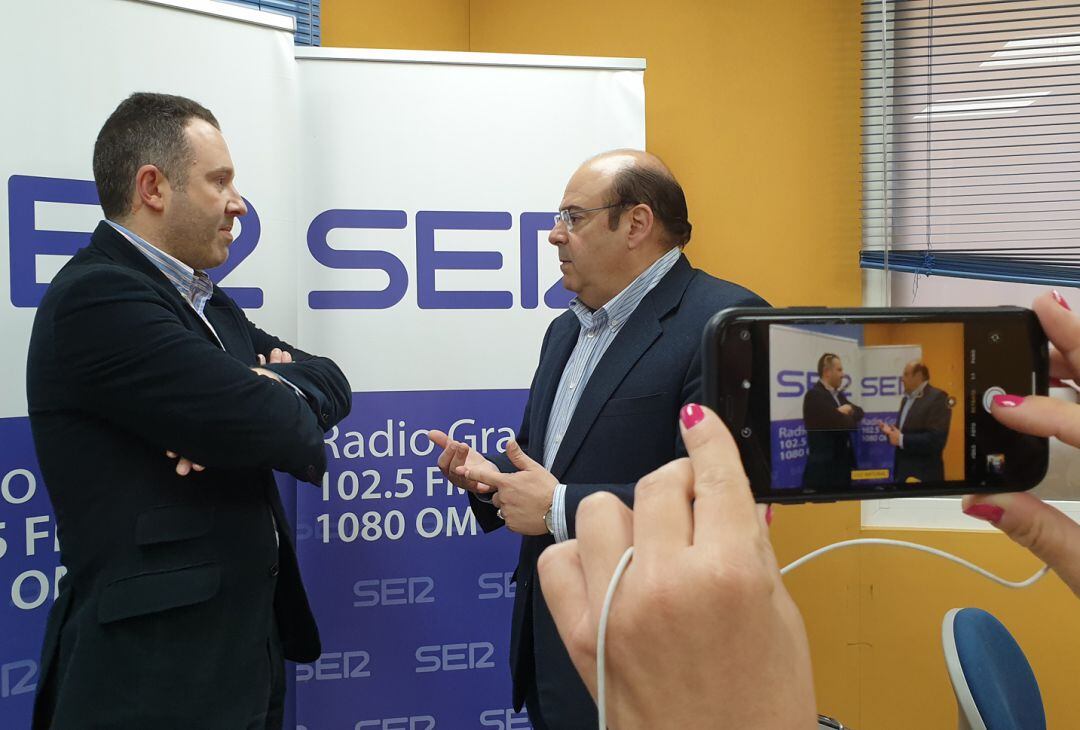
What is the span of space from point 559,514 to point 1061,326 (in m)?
1.08

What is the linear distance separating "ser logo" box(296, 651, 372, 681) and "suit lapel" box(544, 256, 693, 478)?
1.05 meters

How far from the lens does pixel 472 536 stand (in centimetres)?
250

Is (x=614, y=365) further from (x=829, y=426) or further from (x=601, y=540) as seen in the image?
(x=601, y=540)

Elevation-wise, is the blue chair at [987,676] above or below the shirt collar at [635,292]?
below

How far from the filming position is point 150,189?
1.73 m

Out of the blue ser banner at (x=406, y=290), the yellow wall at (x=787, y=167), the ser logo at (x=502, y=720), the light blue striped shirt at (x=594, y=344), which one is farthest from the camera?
the yellow wall at (x=787, y=167)

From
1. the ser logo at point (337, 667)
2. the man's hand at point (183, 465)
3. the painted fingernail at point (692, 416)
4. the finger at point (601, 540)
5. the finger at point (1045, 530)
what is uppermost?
the painted fingernail at point (692, 416)

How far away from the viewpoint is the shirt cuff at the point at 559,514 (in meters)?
1.66

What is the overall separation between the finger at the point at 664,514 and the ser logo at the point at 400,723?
7.59ft

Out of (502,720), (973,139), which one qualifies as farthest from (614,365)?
(973,139)

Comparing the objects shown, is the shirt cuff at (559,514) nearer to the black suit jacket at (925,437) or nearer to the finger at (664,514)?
the black suit jacket at (925,437)

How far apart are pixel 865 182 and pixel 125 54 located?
2.43 m

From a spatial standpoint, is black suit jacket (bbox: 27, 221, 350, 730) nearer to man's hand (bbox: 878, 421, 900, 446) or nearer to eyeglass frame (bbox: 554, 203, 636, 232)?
eyeglass frame (bbox: 554, 203, 636, 232)

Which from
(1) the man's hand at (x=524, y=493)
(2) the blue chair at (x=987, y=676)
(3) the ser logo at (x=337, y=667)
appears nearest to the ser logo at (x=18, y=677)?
(3) the ser logo at (x=337, y=667)
